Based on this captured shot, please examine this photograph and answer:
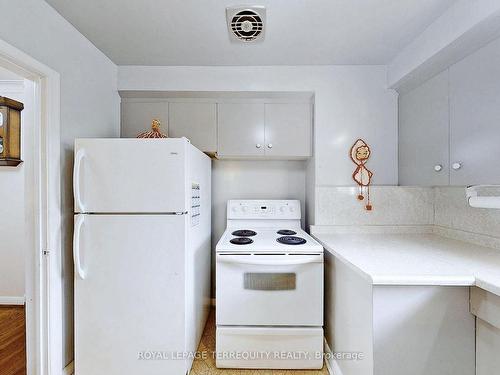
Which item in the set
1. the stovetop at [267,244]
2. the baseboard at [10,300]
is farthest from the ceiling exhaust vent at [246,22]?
the baseboard at [10,300]

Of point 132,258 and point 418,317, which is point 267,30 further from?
point 418,317

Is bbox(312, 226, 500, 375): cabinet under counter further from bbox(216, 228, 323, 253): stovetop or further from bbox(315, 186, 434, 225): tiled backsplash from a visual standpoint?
bbox(315, 186, 434, 225): tiled backsplash

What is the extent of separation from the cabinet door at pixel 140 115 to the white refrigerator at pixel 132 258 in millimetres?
783

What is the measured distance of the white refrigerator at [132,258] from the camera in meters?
1.53

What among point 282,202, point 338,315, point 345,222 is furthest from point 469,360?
point 282,202

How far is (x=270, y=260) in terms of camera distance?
5.51 ft

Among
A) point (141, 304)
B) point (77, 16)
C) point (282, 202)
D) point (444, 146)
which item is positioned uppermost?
point (77, 16)

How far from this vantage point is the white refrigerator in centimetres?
153

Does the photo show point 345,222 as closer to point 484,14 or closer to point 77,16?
point 484,14

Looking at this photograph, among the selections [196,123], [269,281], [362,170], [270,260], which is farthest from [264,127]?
[269,281]

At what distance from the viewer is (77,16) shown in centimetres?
158

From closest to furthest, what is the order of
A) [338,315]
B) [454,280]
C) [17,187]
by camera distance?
[454,280], [338,315], [17,187]

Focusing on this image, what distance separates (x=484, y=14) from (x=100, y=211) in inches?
89.5

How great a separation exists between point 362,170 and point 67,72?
2.26 metres
